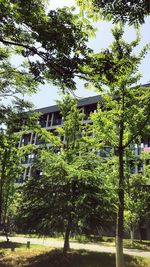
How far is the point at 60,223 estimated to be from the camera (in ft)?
52.0

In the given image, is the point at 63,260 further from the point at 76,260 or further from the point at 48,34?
the point at 48,34

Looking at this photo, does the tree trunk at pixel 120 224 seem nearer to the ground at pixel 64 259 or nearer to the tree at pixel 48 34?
the ground at pixel 64 259

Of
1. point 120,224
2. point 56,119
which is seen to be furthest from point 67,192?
point 56,119

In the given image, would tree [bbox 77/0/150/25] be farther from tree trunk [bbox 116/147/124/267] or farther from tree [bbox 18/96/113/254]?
tree [bbox 18/96/113/254]

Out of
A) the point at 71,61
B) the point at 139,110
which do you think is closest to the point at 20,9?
the point at 71,61

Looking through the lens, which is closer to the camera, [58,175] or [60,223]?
[60,223]

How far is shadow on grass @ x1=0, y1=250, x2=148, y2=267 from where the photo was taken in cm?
1493

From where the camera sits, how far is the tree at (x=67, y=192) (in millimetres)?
15945

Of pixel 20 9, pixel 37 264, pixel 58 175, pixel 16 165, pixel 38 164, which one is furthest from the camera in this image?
pixel 16 165

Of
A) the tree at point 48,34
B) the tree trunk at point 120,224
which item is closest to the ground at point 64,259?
the tree trunk at point 120,224

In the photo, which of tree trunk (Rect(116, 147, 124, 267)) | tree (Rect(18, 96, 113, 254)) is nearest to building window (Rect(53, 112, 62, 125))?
tree (Rect(18, 96, 113, 254))

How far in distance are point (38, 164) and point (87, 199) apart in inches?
167

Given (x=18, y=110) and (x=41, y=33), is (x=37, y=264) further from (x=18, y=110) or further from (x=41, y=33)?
(x=41, y=33)

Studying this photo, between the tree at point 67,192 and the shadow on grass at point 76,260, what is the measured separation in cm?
84
